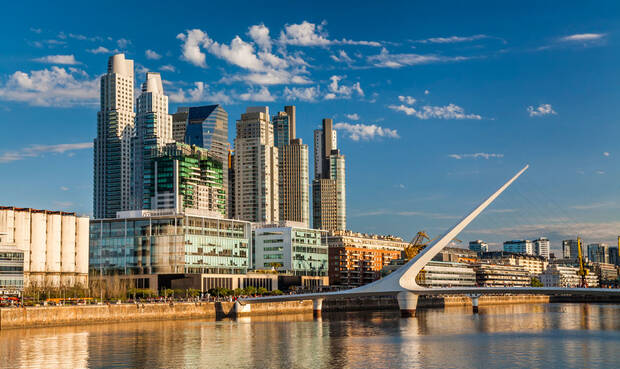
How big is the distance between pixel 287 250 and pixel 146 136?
7749 centimetres

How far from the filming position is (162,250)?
97.3 m

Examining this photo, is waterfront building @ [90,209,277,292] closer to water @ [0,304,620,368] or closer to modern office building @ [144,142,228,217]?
water @ [0,304,620,368]

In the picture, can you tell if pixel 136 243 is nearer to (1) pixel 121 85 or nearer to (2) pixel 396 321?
(2) pixel 396 321

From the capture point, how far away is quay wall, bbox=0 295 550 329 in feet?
187

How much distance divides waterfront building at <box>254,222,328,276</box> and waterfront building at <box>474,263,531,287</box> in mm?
57829

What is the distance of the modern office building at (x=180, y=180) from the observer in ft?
547

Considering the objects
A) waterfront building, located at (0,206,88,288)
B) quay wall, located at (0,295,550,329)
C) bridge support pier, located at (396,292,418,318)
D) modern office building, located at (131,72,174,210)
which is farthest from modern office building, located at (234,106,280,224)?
bridge support pier, located at (396,292,418,318)

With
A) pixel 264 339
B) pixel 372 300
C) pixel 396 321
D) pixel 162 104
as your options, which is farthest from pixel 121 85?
pixel 264 339

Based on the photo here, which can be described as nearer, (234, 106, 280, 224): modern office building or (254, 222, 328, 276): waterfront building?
(254, 222, 328, 276): waterfront building

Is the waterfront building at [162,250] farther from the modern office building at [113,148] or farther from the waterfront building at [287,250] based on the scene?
the modern office building at [113,148]

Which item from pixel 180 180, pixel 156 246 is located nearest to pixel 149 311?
pixel 156 246

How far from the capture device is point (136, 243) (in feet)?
322

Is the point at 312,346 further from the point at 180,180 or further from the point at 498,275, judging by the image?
the point at 498,275

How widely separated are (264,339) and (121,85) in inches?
6228
